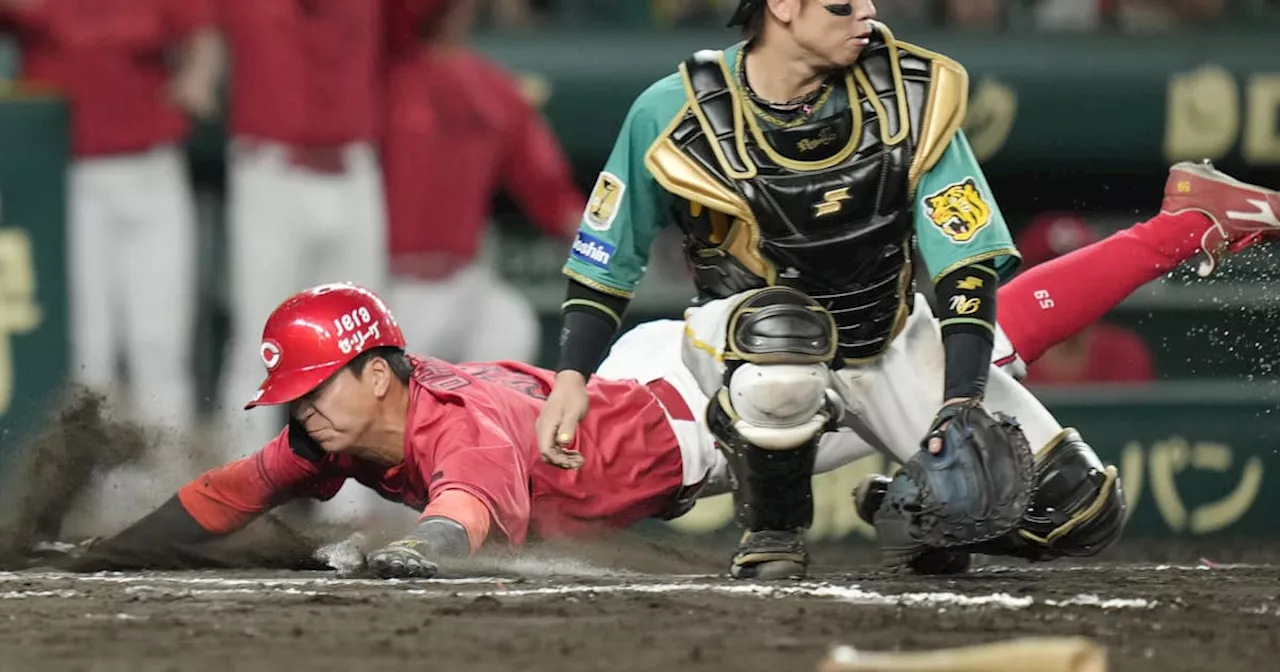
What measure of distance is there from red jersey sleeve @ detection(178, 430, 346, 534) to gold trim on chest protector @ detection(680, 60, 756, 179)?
4.40 ft

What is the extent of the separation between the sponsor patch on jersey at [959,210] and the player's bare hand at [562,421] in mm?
875

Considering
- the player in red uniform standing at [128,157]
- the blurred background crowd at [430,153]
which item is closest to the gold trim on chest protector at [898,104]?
the blurred background crowd at [430,153]

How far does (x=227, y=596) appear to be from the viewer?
479 centimetres

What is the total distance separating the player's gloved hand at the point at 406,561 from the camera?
4.78 meters

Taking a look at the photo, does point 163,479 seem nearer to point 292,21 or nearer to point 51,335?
point 51,335

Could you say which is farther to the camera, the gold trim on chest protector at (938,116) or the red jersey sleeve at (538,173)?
the red jersey sleeve at (538,173)

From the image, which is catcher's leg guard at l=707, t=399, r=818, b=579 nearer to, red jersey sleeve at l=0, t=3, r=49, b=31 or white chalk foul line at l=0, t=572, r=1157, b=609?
white chalk foul line at l=0, t=572, r=1157, b=609

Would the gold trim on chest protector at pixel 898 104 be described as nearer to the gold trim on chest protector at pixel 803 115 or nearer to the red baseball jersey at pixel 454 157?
the gold trim on chest protector at pixel 803 115

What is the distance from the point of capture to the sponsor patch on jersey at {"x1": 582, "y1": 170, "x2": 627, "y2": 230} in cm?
507

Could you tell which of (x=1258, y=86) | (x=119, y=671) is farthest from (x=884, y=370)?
(x=1258, y=86)

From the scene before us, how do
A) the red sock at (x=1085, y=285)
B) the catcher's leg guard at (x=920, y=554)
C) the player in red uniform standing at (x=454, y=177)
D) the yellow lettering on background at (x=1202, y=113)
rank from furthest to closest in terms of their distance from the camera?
the yellow lettering on background at (x=1202, y=113) → the player in red uniform standing at (x=454, y=177) → the red sock at (x=1085, y=285) → the catcher's leg guard at (x=920, y=554)

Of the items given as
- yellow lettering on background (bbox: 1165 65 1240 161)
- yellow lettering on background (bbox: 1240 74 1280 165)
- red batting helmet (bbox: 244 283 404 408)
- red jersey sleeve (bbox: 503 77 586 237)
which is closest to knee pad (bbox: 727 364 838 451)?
red batting helmet (bbox: 244 283 404 408)

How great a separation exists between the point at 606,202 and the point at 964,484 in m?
1.06

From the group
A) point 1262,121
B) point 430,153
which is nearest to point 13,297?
point 430,153
